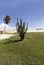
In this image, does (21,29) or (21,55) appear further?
(21,29)

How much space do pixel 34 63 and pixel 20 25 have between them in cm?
1751

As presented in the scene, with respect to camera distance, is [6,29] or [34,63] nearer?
[34,63]

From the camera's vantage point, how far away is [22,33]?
27.2 metres

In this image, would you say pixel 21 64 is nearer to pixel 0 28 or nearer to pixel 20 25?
pixel 20 25

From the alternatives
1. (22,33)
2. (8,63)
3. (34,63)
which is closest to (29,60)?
(34,63)

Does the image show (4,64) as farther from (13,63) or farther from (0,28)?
(0,28)

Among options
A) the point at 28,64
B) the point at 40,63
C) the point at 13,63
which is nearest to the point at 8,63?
the point at 13,63

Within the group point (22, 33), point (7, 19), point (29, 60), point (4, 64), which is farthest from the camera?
point (7, 19)

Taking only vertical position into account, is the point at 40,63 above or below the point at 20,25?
below

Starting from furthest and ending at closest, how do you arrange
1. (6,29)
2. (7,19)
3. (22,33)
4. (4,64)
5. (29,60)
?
(7,19), (6,29), (22,33), (29,60), (4,64)

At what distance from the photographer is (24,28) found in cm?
2791

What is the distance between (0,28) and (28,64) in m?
65.9

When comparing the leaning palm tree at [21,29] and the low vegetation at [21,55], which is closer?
the low vegetation at [21,55]

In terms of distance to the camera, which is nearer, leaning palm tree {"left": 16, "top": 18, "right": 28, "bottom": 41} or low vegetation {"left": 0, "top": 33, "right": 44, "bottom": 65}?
low vegetation {"left": 0, "top": 33, "right": 44, "bottom": 65}
